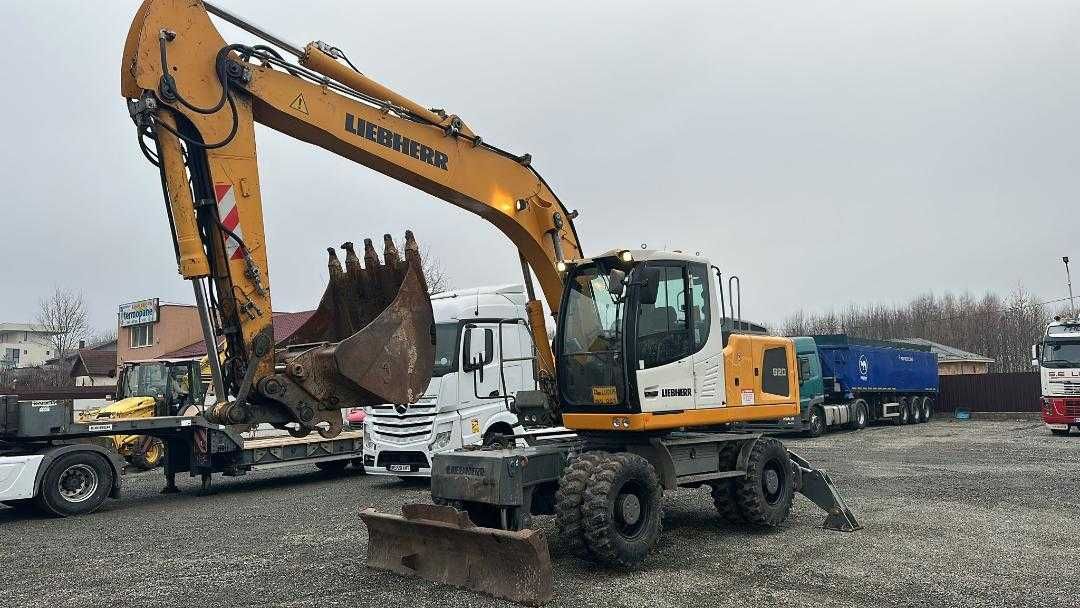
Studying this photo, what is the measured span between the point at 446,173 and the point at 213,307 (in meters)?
2.60

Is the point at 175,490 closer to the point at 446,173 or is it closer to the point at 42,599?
the point at 42,599

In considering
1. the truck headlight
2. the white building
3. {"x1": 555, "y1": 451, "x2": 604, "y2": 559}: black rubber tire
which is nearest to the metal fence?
the truck headlight

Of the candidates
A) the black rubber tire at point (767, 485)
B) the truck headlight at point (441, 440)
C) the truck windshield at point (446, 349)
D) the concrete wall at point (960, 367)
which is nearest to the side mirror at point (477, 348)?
the truck windshield at point (446, 349)

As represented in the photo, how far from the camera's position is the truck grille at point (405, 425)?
37.6 ft

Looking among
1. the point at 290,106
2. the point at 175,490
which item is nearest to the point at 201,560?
the point at 290,106

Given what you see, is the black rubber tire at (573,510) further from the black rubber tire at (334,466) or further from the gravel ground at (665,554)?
the black rubber tire at (334,466)

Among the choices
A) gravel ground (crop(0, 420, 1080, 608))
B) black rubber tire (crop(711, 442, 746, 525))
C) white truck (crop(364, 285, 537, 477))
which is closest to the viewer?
gravel ground (crop(0, 420, 1080, 608))

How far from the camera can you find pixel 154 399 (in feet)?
54.1

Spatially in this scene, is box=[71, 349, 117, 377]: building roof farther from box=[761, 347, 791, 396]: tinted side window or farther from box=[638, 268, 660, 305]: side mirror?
box=[638, 268, 660, 305]: side mirror

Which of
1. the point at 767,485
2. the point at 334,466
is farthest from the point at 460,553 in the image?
the point at 334,466

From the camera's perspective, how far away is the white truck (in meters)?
11.5

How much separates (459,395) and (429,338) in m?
5.28

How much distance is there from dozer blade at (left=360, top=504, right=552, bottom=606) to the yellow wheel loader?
10514 mm

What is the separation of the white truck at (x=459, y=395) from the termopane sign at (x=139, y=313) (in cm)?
3391
